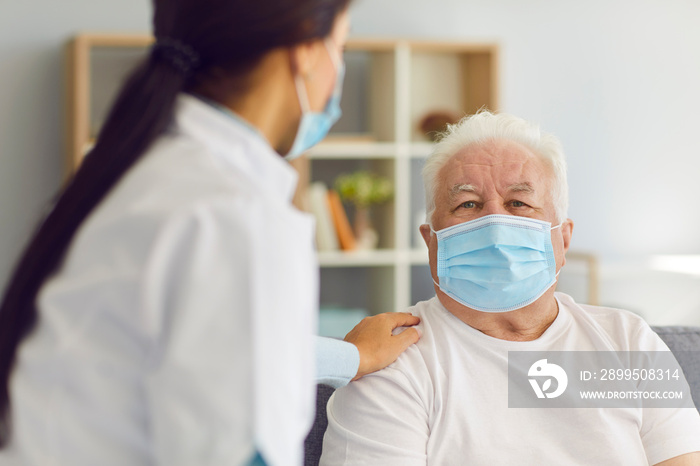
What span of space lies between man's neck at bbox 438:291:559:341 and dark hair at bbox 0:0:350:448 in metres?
0.75

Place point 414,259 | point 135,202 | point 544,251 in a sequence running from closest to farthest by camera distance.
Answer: point 135,202 < point 544,251 < point 414,259

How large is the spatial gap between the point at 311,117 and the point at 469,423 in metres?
0.67

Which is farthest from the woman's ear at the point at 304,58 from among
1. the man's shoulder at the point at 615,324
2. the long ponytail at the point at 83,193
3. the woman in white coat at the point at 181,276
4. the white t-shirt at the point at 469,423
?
the man's shoulder at the point at 615,324

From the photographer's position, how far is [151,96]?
0.71 meters

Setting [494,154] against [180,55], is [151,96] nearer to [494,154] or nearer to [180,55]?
[180,55]

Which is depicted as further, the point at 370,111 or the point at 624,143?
the point at 624,143

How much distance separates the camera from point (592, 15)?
3953 mm

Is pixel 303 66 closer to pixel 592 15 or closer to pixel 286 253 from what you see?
pixel 286 253

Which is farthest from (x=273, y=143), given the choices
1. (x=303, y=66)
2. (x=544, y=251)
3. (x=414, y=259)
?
(x=414, y=259)

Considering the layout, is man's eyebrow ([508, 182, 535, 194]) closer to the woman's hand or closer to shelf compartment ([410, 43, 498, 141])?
the woman's hand

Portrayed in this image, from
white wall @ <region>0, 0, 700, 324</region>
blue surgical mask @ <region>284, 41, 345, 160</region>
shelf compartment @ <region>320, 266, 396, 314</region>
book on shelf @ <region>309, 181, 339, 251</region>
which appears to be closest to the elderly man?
blue surgical mask @ <region>284, 41, 345, 160</region>

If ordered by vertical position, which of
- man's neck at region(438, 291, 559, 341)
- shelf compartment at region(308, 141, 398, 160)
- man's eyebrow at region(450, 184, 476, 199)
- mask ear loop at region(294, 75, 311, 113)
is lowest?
shelf compartment at region(308, 141, 398, 160)

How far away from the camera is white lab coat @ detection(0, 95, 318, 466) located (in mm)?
593

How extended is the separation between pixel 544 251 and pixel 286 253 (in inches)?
34.4
